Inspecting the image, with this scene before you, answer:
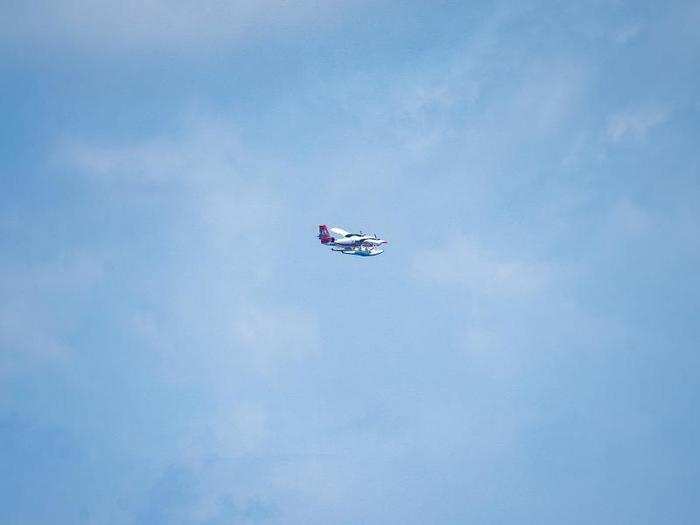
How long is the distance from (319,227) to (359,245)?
13.0 meters

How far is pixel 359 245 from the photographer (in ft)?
558

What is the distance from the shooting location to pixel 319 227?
17375cm
